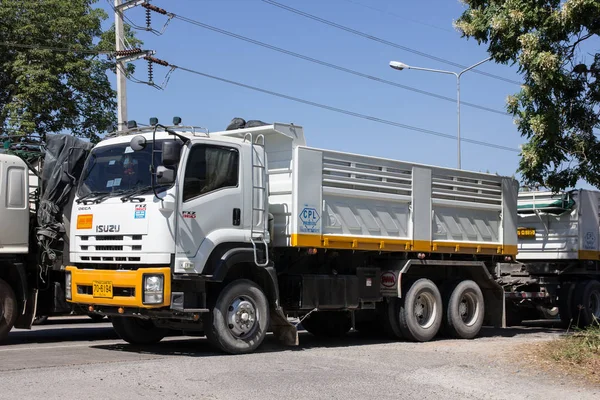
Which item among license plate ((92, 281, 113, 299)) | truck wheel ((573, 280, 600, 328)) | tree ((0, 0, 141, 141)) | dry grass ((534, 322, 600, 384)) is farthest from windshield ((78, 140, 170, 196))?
tree ((0, 0, 141, 141))

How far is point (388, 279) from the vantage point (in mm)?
13727

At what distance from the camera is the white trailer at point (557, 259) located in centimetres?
1727

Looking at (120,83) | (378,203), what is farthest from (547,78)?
(120,83)

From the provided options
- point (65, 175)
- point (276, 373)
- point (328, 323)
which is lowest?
point (276, 373)

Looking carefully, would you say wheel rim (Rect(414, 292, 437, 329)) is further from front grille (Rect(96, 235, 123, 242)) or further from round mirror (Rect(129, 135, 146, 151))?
round mirror (Rect(129, 135, 146, 151))

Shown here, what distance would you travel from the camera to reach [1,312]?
39.3 ft

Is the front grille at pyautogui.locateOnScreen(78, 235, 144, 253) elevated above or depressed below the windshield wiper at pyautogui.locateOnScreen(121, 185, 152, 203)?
below

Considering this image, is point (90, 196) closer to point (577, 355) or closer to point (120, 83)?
point (577, 355)

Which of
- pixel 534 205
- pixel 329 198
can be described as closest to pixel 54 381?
pixel 329 198

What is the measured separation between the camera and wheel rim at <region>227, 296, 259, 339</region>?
36.8 ft

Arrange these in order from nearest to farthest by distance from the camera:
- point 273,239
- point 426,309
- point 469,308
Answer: point 273,239, point 426,309, point 469,308

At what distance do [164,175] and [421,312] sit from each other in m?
5.80

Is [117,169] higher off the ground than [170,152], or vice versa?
[170,152]

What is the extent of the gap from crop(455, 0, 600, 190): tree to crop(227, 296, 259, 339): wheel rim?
5527 mm
